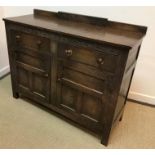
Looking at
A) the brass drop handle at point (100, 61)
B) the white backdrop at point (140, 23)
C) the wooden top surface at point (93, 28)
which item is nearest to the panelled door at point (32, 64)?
the wooden top surface at point (93, 28)

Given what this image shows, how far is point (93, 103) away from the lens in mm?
1418

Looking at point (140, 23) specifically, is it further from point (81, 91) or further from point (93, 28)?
point (81, 91)

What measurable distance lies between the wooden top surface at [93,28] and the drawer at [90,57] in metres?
0.10

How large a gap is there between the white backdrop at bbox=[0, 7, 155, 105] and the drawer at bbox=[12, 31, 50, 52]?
0.56 m

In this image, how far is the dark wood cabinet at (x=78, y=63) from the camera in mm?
1208

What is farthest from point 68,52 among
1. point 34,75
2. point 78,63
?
point 34,75

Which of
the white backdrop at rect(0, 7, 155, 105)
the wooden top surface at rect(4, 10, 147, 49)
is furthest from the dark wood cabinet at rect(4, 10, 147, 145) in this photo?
the white backdrop at rect(0, 7, 155, 105)

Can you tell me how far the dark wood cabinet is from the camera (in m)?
1.21

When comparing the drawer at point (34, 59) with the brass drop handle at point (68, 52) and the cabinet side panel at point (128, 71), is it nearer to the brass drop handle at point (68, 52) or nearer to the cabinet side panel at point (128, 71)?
the brass drop handle at point (68, 52)

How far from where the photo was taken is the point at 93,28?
4.82ft

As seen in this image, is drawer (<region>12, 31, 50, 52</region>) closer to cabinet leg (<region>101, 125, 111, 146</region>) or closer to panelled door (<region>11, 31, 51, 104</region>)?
panelled door (<region>11, 31, 51, 104</region>)

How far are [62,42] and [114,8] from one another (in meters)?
0.72

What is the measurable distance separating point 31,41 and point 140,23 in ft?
3.40
